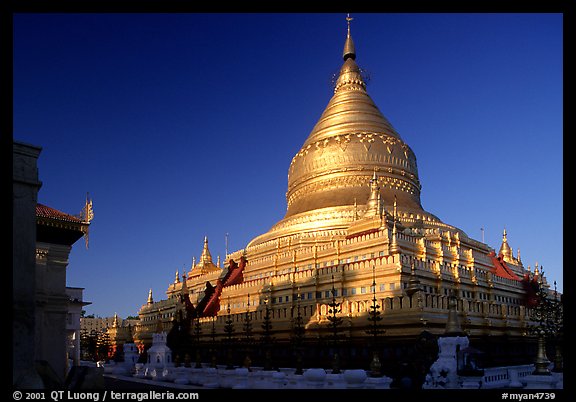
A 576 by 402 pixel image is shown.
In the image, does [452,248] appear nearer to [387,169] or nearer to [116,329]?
[387,169]

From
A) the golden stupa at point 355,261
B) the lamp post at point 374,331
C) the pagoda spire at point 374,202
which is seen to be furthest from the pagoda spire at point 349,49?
the lamp post at point 374,331

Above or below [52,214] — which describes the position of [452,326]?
below

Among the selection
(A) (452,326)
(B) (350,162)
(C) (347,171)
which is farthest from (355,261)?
(B) (350,162)

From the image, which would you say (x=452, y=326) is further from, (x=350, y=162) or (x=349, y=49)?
(x=349, y=49)

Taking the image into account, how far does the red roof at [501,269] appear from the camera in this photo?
4419cm

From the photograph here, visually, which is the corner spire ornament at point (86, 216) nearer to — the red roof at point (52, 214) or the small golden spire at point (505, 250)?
the red roof at point (52, 214)

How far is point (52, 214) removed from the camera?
26344mm

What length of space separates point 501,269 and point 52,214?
3547cm

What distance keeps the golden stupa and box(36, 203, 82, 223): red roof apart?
49.8 ft

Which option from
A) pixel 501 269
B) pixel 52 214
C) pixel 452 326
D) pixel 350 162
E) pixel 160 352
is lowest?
A: pixel 160 352

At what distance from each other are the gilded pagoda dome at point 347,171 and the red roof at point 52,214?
79.5ft

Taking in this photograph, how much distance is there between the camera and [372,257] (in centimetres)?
3659

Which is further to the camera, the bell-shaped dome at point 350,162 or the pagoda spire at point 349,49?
the pagoda spire at point 349,49
